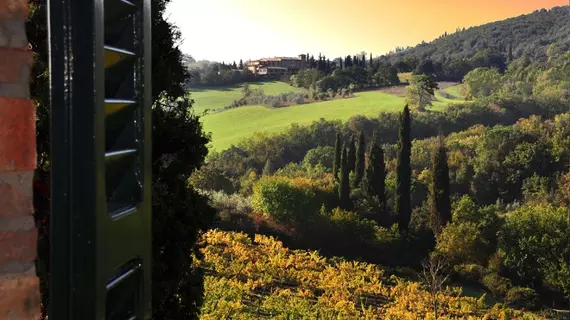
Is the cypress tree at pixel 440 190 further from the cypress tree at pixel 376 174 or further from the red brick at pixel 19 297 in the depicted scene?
the red brick at pixel 19 297

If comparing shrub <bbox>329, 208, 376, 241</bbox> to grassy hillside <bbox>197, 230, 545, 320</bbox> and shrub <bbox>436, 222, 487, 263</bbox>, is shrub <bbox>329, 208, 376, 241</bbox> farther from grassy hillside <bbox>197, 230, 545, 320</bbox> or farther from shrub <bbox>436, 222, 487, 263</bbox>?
shrub <bbox>436, 222, 487, 263</bbox>

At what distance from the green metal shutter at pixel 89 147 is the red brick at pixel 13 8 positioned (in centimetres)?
7

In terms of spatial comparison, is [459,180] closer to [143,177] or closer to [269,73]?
[269,73]

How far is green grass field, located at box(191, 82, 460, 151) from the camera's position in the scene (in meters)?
24.9

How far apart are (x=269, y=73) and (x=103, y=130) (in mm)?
33546

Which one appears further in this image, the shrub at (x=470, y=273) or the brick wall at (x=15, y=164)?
the shrub at (x=470, y=273)

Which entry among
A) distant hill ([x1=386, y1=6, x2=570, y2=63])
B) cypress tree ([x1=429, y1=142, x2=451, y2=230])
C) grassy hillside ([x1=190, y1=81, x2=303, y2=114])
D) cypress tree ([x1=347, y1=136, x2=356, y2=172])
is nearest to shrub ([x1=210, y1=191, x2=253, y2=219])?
cypress tree ([x1=347, y1=136, x2=356, y2=172])

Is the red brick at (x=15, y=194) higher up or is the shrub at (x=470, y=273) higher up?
the red brick at (x=15, y=194)

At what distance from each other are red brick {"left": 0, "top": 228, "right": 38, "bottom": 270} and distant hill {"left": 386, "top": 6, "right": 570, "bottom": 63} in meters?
38.4

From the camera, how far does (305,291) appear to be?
37.3 ft

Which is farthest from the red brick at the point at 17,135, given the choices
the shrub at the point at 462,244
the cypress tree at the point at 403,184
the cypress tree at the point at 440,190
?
the cypress tree at the point at 403,184

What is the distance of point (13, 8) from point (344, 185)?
1712 cm

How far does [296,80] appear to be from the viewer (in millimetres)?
31625

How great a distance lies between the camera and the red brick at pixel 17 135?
545 millimetres
